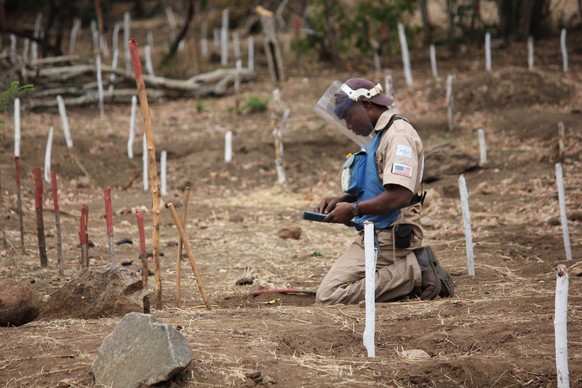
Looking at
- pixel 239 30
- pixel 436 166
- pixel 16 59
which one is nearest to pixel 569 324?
pixel 436 166

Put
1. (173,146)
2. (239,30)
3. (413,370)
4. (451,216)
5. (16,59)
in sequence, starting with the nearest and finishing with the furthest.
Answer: (413,370) < (451,216) < (173,146) < (16,59) < (239,30)

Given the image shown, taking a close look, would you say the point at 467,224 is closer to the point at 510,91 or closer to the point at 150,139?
the point at 150,139

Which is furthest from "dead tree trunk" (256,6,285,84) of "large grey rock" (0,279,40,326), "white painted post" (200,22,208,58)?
"large grey rock" (0,279,40,326)

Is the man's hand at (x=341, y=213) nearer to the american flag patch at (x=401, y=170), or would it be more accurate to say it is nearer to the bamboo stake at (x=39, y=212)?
the american flag patch at (x=401, y=170)

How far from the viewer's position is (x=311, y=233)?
29.4ft

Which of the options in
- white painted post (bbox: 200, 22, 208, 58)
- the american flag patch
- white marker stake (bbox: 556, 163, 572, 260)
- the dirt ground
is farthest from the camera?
white painted post (bbox: 200, 22, 208, 58)

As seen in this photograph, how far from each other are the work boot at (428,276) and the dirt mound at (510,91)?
8.79 m

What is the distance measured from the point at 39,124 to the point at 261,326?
10362 millimetres

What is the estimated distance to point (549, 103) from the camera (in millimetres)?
14289

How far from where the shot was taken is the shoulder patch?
5.57 meters

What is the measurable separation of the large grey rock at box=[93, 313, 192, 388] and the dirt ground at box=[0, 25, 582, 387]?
0.38 feet

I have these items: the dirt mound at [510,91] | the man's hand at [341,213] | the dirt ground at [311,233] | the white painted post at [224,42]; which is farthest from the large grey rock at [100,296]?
the white painted post at [224,42]

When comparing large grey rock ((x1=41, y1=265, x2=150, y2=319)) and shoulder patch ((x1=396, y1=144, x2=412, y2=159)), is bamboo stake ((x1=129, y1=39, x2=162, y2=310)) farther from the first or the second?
shoulder patch ((x1=396, y1=144, x2=412, y2=159))

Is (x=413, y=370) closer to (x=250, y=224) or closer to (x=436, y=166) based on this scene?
(x=250, y=224)
